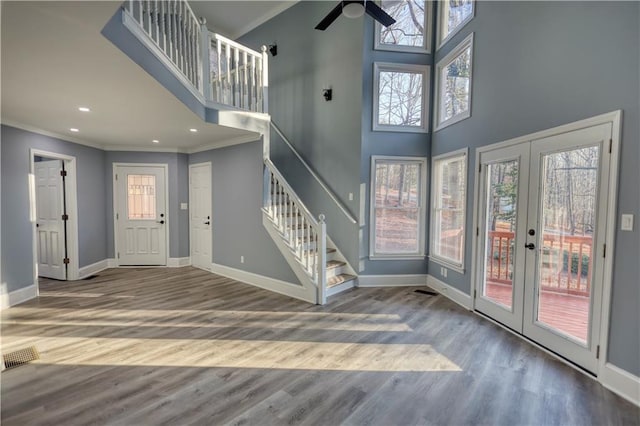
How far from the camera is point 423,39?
15.4ft

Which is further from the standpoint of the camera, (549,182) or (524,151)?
(524,151)

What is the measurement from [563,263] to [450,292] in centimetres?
173

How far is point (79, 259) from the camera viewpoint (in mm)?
5160

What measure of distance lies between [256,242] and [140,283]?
6.67 feet

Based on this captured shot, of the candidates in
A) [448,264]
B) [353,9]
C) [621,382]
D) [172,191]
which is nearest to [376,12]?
[353,9]

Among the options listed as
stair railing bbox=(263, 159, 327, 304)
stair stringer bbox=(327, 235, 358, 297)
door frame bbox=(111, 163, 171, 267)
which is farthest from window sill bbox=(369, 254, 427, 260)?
door frame bbox=(111, 163, 171, 267)

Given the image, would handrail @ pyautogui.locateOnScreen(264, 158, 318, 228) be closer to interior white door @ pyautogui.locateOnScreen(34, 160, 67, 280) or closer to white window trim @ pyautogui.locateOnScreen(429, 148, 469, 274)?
white window trim @ pyautogui.locateOnScreen(429, 148, 469, 274)

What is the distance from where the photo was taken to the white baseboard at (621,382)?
6.88 ft

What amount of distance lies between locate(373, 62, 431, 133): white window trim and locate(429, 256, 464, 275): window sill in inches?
79.7

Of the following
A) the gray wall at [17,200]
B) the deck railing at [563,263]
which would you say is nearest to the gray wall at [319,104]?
the deck railing at [563,263]

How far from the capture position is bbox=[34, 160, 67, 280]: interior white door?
5.02 meters

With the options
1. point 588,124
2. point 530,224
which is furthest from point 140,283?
point 588,124

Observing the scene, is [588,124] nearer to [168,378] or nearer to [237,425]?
[237,425]

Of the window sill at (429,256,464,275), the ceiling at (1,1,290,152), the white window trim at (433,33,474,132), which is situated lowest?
the window sill at (429,256,464,275)
